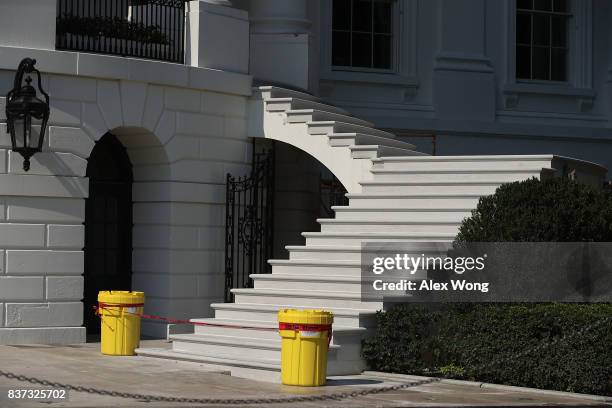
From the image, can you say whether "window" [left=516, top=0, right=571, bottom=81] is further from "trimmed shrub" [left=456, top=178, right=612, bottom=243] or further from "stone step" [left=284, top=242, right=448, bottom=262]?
"trimmed shrub" [left=456, top=178, right=612, bottom=243]

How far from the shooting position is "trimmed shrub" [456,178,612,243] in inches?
711

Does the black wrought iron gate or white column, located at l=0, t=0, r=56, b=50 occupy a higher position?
white column, located at l=0, t=0, r=56, b=50

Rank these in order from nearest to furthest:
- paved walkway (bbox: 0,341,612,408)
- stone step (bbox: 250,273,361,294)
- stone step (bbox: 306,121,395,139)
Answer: paved walkway (bbox: 0,341,612,408)
stone step (bbox: 250,273,361,294)
stone step (bbox: 306,121,395,139)

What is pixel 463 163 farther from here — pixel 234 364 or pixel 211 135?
pixel 234 364

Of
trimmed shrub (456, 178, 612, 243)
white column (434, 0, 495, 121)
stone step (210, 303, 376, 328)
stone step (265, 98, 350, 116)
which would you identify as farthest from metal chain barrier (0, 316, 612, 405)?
white column (434, 0, 495, 121)

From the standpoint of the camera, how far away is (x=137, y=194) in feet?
74.0

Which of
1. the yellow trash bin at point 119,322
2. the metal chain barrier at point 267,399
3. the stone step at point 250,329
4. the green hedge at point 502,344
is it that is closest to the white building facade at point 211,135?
the stone step at point 250,329

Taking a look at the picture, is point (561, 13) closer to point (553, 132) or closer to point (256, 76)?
point (553, 132)

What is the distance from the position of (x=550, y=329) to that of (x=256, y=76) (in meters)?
9.70

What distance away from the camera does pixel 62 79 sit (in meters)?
20.9

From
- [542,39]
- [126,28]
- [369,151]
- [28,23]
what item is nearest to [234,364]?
[369,151]

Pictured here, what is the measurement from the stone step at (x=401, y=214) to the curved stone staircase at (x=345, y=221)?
0.01 metres

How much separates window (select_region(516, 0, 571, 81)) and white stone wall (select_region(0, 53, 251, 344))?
8.31 metres

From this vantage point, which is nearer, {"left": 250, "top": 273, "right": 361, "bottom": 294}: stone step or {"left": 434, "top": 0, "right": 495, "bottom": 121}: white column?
{"left": 250, "top": 273, "right": 361, "bottom": 294}: stone step
